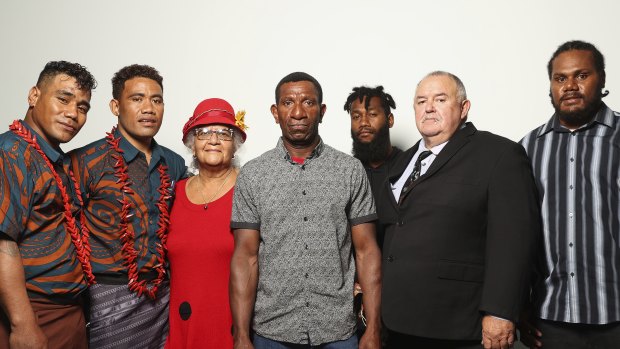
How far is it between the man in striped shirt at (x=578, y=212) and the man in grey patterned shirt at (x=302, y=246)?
30.0 inches

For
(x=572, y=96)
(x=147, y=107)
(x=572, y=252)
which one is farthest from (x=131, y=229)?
(x=572, y=96)

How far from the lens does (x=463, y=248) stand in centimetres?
213

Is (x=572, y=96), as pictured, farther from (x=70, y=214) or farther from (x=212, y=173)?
(x=70, y=214)

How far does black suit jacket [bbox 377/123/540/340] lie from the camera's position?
204cm

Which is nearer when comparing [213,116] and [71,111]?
[71,111]

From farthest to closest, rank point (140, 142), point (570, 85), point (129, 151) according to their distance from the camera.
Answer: point (140, 142) → point (129, 151) → point (570, 85)

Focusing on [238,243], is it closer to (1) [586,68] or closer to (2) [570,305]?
(2) [570,305]

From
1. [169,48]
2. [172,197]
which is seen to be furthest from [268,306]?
[169,48]

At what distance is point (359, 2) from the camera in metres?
3.98

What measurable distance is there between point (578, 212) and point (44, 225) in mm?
2306

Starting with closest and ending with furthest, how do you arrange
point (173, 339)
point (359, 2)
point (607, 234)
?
1. point (607, 234)
2. point (173, 339)
3. point (359, 2)

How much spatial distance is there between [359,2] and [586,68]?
2033mm

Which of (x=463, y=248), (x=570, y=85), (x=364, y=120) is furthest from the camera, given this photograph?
(x=364, y=120)

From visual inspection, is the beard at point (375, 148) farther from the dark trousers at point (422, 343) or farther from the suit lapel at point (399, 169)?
the dark trousers at point (422, 343)
